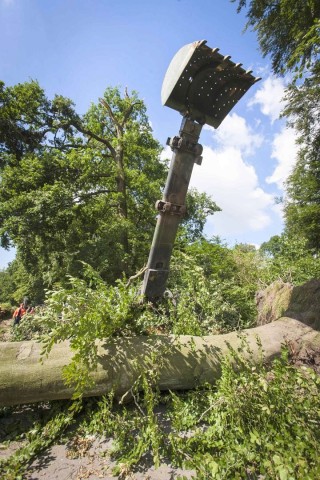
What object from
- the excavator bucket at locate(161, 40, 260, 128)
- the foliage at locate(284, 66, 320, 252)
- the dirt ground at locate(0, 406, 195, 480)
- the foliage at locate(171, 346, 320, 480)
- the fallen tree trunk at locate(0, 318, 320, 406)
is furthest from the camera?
the foliage at locate(284, 66, 320, 252)

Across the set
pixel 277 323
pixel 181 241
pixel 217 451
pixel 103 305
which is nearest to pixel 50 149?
pixel 181 241

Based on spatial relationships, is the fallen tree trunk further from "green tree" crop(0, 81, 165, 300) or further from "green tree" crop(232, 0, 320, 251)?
"green tree" crop(0, 81, 165, 300)

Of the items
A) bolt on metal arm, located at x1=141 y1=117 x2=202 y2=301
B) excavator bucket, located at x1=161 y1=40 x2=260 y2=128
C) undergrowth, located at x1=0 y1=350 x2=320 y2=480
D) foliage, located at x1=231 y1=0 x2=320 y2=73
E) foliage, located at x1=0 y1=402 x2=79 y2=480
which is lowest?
foliage, located at x1=0 y1=402 x2=79 y2=480

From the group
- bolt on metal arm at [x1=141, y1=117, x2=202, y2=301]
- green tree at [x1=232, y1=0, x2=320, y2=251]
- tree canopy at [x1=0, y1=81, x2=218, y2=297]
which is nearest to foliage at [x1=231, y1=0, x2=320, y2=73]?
green tree at [x1=232, y1=0, x2=320, y2=251]

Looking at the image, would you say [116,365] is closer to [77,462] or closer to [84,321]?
[84,321]

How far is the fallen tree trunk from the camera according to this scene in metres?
3.12

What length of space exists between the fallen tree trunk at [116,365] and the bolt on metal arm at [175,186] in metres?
1.41

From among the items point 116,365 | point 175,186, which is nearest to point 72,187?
point 175,186

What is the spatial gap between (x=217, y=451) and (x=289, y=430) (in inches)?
33.5

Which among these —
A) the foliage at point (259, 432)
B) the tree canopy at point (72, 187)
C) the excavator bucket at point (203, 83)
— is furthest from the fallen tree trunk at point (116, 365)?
the tree canopy at point (72, 187)

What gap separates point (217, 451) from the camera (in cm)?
248

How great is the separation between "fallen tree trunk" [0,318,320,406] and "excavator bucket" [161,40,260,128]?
382 centimetres

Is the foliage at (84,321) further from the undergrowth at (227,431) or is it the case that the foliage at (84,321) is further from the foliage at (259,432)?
the foliage at (259,432)

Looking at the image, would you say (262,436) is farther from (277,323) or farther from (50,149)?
(50,149)
